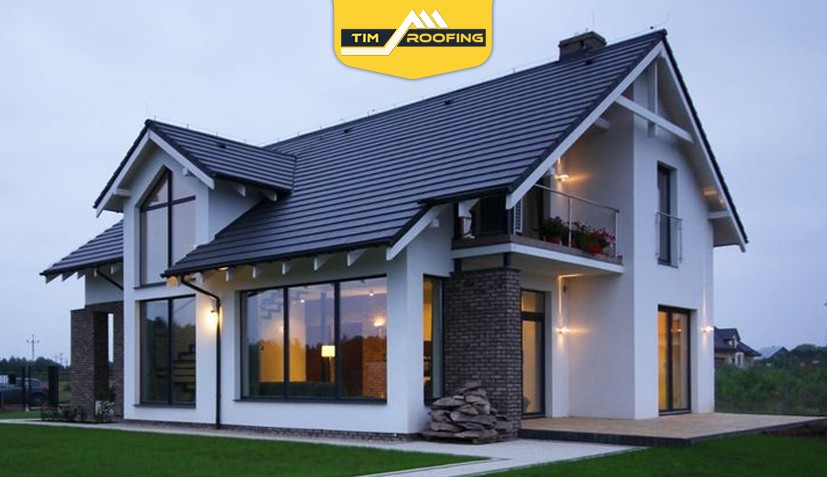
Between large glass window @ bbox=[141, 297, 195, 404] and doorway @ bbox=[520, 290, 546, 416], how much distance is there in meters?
6.26

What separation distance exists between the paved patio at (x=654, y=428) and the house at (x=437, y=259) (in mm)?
534

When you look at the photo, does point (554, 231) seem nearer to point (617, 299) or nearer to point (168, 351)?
point (617, 299)

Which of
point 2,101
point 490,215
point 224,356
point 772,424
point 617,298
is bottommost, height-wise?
point 772,424

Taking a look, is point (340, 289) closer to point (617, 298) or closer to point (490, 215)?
point (490, 215)

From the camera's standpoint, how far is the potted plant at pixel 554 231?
602 inches

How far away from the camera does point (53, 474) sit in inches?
403

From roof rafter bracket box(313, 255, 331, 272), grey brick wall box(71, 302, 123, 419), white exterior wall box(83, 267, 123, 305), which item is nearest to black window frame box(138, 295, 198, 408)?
grey brick wall box(71, 302, 123, 419)

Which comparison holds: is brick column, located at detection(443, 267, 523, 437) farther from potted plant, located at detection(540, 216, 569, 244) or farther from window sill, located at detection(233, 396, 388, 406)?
potted plant, located at detection(540, 216, 569, 244)

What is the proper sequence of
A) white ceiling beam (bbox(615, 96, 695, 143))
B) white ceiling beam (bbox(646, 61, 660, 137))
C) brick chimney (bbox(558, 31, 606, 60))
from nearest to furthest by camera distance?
white ceiling beam (bbox(615, 96, 695, 143)) → white ceiling beam (bbox(646, 61, 660, 137)) → brick chimney (bbox(558, 31, 606, 60))

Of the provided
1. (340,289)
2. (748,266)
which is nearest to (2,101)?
(340,289)

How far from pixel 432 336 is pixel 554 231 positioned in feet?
8.94

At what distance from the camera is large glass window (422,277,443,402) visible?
14406mm

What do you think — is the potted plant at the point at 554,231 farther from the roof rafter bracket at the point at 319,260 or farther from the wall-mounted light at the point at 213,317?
the wall-mounted light at the point at 213,317

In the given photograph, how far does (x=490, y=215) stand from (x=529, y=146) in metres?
1.24
